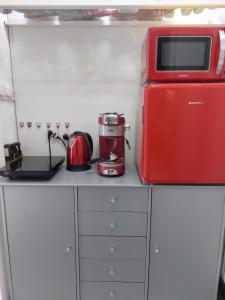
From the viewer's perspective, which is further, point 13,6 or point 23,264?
point 23,264

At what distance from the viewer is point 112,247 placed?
4.25 feet

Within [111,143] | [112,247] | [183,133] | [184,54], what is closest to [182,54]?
[184,54]

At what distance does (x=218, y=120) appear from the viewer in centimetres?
110

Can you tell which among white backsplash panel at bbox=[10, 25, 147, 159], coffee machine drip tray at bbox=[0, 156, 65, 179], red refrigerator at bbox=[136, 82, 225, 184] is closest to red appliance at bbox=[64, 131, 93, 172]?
coffee machine drip tray at bbox=[0, 156, 65, 179]

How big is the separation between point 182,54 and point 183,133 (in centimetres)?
42

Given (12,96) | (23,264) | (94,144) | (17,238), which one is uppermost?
(12,96)

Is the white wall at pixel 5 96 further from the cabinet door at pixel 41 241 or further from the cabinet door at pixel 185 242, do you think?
the cabinet door at pixel 185 242

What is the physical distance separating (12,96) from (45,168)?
696 millimetres

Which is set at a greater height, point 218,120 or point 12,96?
point 12,96

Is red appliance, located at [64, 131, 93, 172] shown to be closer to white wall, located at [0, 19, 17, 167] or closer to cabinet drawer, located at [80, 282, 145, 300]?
white wall, located at [0, 19, 17, 167]

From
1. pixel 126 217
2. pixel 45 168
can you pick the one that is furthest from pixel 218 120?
pixel 45 168

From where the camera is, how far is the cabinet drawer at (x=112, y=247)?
1.29 meters

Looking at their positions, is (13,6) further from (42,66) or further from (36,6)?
(42,66)

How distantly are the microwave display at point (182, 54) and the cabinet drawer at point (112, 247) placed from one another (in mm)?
1027
